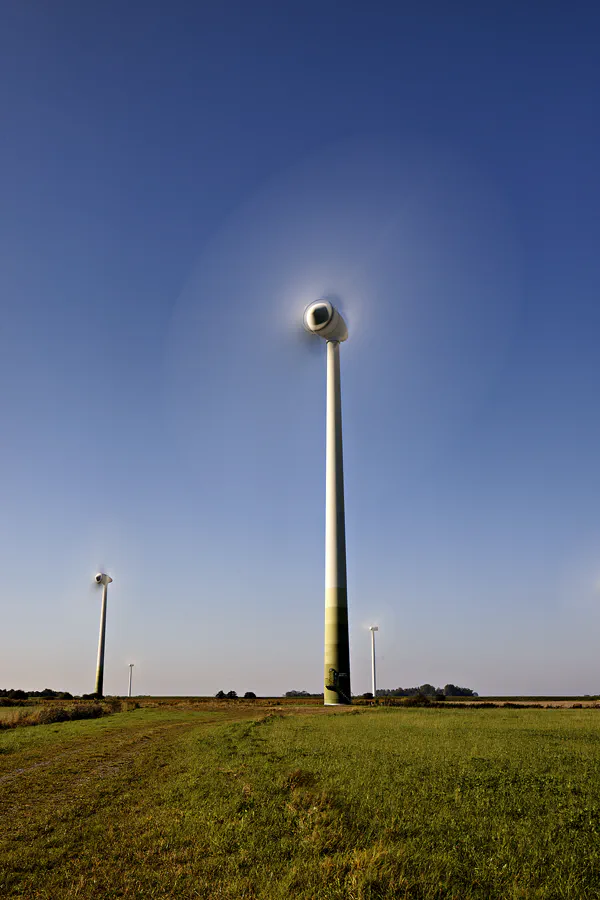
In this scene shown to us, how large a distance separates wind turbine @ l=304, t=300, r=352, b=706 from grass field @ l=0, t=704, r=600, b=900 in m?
40.1

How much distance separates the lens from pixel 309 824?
12.3 meters

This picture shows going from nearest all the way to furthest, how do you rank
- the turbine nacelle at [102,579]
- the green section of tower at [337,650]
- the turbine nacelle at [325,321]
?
the green section of tower at [337,650], the turbine nacelle at [325,321], the turbine nacelle at [102,579]

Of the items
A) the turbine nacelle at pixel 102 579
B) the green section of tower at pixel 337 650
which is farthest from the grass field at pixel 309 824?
the turbine nacelle at pixel 102 579

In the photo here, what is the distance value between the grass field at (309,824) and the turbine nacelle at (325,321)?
61.9 m

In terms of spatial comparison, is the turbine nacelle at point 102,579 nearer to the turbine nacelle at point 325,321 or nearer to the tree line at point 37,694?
the tree line at point 37,694

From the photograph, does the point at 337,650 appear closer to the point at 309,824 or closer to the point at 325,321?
the point at 325,321

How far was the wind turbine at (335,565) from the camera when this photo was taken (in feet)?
208

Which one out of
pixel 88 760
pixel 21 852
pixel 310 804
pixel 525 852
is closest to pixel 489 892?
pixel 525 852

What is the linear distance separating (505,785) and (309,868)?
9044 mm

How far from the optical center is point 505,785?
16.5m

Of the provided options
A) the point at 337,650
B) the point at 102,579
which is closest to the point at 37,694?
the point at 102,579

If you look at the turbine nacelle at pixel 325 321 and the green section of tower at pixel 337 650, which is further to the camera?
the turbine nacelle at pixel 325 321

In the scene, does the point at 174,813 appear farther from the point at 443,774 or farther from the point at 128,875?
the point at 443,774

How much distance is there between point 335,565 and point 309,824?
5392 centimetres
